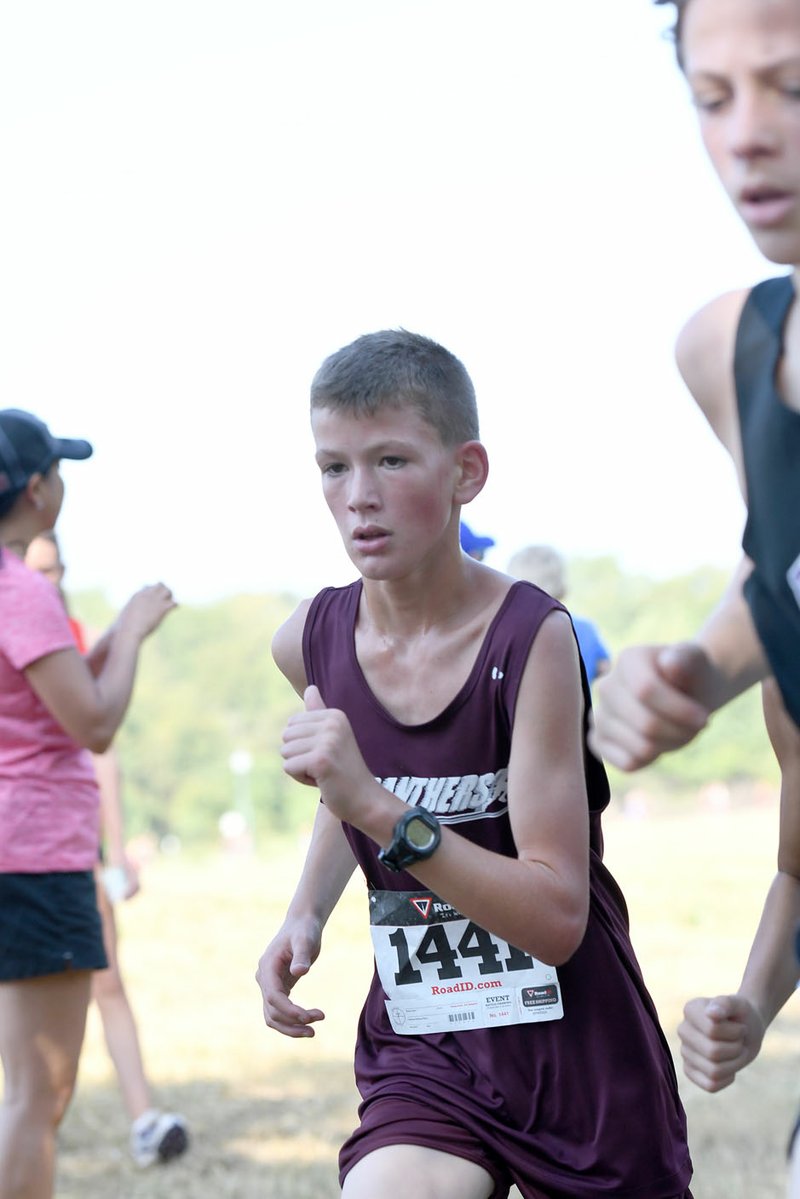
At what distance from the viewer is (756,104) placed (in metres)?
1.48

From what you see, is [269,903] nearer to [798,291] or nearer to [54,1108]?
[54,1108]

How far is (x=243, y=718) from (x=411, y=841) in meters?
39.0

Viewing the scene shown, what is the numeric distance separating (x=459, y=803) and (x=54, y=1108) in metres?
1.70

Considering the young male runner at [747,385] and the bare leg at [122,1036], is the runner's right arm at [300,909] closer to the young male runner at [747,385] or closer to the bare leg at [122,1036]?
the young male runner at [747,385]

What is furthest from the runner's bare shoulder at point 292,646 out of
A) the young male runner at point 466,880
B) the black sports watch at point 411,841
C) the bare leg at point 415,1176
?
the bare leg at point 415,1176

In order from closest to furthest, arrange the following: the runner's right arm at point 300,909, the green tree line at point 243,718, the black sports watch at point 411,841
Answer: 1. the black sports watch at point 411,841
2. the runner's right arm at point 300,909
3. the green tree line at point 243,718

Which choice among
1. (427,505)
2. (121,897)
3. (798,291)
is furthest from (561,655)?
(121,897)

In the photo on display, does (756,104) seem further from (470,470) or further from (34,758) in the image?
(34,758)

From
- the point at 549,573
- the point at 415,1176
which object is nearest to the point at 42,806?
the point at 415,1176

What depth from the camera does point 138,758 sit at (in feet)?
130

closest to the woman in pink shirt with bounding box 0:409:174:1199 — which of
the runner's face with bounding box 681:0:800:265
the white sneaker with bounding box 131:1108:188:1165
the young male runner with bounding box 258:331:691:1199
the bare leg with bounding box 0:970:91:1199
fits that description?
the bare leg with bounding box 0:970:91:1199

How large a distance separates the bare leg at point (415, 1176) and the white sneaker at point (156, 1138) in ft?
10.2

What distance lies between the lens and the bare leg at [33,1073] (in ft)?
12.0

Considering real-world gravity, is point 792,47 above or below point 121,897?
above
